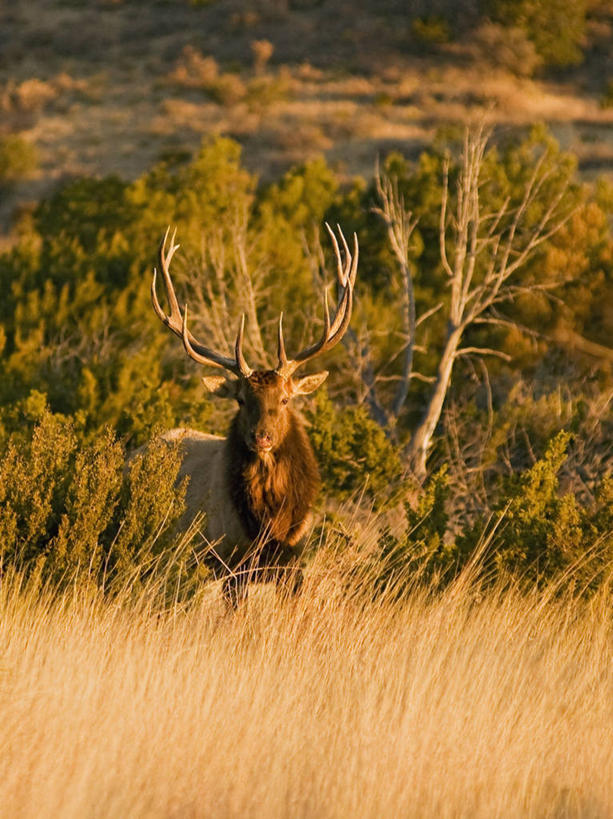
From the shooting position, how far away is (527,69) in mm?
43188

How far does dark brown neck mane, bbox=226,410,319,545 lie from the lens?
745 cm

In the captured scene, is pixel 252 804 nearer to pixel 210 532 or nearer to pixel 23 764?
pixel 23 764

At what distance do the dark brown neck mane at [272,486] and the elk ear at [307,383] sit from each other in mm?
302

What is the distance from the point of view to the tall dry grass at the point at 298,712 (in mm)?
4066

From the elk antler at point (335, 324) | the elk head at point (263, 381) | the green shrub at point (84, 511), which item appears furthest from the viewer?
the elk antler at point (335, 324)

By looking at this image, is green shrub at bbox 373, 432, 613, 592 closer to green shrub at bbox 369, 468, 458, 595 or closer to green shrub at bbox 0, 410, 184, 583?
green shrub at bbox 369, 468, 458, 595

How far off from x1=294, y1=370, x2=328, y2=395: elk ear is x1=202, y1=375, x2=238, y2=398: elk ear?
0.40 meters

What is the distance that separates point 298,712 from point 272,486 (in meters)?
2.87

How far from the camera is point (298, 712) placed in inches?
186

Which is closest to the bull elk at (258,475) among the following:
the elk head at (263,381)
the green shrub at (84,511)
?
the elk head at (263,381)

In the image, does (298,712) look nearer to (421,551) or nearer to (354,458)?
(421,551)

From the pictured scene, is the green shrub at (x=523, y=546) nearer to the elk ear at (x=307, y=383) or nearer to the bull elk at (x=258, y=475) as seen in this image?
the bull elk at (x=258, y=475)

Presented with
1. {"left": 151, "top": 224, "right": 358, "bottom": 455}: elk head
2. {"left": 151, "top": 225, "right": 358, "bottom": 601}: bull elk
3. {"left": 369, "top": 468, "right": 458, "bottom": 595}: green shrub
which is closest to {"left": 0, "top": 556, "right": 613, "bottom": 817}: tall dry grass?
{"left": 369, "top": 468, "right": 458, "bottom": 595}: green shrub

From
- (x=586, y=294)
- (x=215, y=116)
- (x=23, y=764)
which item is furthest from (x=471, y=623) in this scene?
(x=215, y=116)
